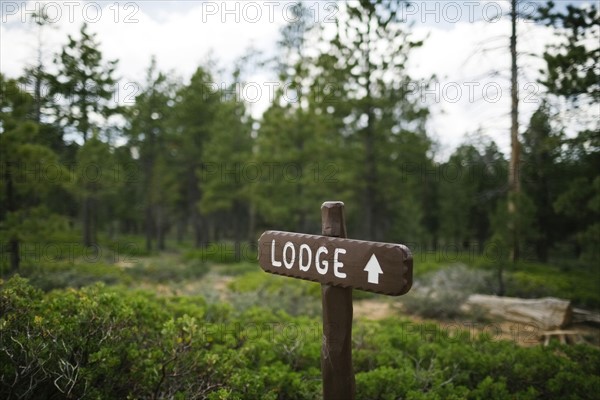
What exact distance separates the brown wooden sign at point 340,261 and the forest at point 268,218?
127 cm

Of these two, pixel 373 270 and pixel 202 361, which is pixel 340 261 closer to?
pixel 373 270

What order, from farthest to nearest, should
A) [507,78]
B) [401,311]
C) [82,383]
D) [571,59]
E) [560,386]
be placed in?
[507,78]
[401,311]
[571,59]
[560,386]
[82,383]

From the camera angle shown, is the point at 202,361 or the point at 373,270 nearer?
the point at 373,270

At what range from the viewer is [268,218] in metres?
17.7

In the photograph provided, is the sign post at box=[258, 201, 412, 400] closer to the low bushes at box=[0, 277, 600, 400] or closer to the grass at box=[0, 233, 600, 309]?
the low bushes at box=[0, 277, 600, 400]

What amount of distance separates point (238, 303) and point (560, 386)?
18.1ft

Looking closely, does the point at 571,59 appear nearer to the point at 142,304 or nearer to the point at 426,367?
the point at 426,367

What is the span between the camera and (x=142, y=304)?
4.12 m

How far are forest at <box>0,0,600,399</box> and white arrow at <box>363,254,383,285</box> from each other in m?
1.67

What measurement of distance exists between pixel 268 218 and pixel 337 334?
51.0ft

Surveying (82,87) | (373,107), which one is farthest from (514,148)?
(82,87)

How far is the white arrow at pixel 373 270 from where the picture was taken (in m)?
1.90

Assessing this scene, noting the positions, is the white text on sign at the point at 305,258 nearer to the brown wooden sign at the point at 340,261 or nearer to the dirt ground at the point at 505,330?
the brown wooden sign at the point at 340,261

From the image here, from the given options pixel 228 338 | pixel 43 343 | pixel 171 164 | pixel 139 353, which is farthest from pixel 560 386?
pixel 171 164
